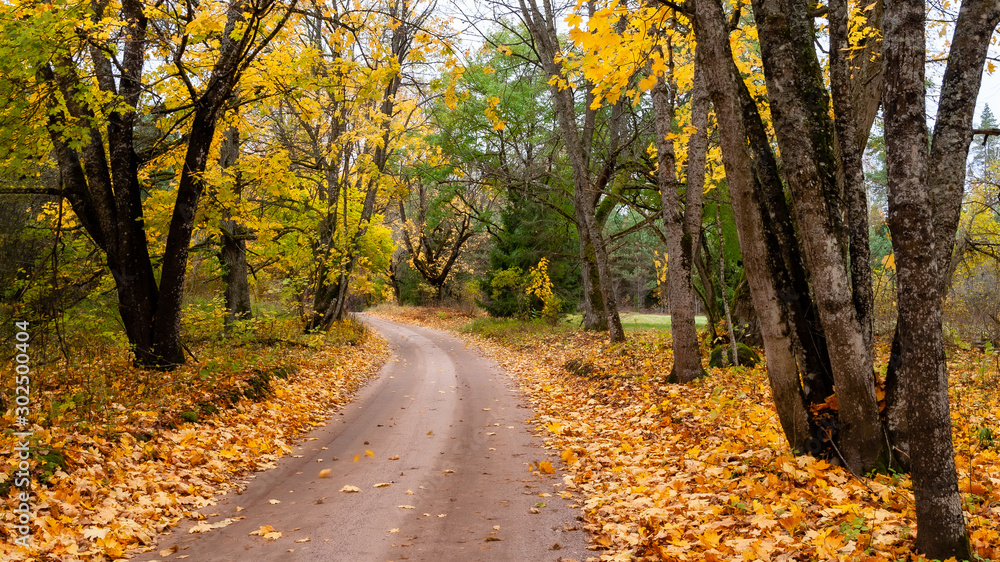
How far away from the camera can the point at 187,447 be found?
6320 mm

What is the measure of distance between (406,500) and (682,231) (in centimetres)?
694

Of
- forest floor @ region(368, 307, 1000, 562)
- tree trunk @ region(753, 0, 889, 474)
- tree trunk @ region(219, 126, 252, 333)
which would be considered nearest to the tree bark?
forest floor @ region(368, 307, 1000, 562)

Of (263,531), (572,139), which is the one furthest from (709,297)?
(263,531)

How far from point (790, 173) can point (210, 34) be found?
8829 millimetres

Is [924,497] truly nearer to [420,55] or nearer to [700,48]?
[700,48]

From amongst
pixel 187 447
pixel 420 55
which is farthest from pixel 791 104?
pixel 187 447

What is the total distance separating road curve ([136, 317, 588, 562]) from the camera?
4.25 metres

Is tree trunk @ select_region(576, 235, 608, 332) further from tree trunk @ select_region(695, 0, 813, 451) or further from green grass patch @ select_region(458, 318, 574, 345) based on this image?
tree trunk @ select_region(695, 0, 813, 451)

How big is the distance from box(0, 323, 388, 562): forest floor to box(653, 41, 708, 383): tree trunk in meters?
6.15

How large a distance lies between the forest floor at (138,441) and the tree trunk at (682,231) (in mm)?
6154

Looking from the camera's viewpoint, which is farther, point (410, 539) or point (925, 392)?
point (410, 539)

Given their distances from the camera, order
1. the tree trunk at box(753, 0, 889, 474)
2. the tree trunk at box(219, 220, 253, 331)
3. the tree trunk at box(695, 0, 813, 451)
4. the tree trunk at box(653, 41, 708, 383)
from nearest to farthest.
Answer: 1. the tree trunk at box(753, 0, 889, 474)
2. the tree trunk at box(695, 0, 813, 451)
3. the tree trunk at box(653, 41, 708, 383)
4. the tree trunk at box(219, 220, 253, 331)

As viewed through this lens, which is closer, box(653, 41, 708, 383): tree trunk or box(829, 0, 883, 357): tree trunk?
box(829, 0, 883, 357): tree trunk

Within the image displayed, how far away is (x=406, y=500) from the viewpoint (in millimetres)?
5309
